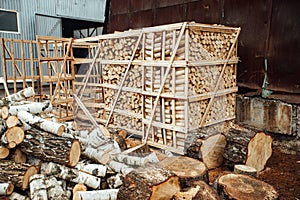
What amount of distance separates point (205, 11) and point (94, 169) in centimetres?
469

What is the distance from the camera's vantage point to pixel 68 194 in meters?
3.33

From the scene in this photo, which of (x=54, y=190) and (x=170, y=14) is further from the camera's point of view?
(x=170, y=14)

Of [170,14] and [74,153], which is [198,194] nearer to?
[74,153]

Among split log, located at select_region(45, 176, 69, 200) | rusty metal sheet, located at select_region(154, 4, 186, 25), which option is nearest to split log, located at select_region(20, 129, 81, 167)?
split log, located at select_region(45, 176, 69, 200)

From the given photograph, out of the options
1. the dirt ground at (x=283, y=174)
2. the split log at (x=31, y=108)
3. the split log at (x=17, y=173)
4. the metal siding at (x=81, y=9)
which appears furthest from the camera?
the metal siding at (x=81, y=9)

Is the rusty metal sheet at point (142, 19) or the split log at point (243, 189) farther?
the rusty metal sheet at point (142, 19)

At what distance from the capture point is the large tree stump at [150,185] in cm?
260

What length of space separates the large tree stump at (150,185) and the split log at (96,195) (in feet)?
1.38

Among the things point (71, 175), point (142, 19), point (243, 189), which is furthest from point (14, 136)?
point (142, 19)

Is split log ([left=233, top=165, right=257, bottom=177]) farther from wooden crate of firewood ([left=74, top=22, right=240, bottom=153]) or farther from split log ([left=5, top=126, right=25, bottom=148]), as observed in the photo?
split log ([left=5, top=126, right=25, bottom=148])

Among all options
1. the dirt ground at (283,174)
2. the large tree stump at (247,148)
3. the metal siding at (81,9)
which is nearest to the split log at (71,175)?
the dirt ground at (283,174)

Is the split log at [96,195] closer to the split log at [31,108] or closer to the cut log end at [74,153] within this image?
the cut log end at [74,153]

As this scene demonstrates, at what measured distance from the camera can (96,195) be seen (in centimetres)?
312

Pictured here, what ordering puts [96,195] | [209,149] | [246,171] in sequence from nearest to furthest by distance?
[96,195] → [246,171] → [209,149]
